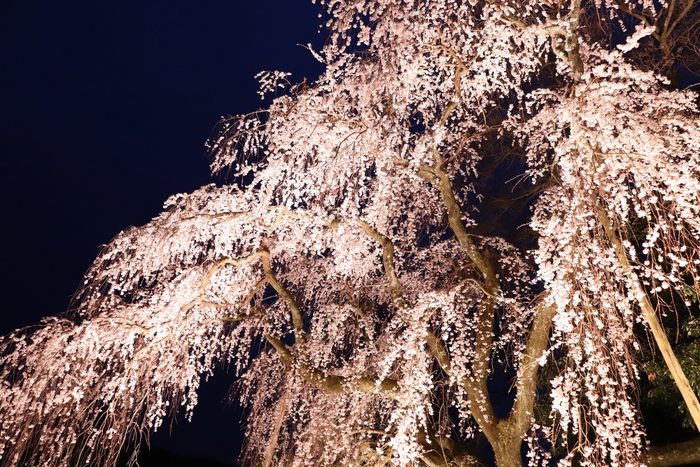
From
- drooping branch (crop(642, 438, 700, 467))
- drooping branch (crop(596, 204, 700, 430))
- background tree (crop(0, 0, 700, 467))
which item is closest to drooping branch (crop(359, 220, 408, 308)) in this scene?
background tree (crop(0, 0, 700, 467))

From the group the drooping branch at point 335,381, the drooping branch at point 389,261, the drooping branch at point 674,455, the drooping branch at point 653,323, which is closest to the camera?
the drooping branch at point 653,323

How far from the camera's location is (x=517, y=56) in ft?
16.8

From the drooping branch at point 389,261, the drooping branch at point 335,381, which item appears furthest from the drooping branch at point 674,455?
the drooping branch at point 389,261

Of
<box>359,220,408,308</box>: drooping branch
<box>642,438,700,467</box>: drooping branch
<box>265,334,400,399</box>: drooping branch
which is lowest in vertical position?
<box>642,438,700,467</box>: drooping branch

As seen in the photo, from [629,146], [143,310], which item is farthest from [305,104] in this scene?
[629,146]

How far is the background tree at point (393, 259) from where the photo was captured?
368 centimetres

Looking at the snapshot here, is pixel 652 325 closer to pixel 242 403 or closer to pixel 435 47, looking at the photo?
A: pixel 435 47

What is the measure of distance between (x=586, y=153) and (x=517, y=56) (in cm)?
195

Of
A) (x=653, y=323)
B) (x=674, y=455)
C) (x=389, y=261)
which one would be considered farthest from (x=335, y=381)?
(x=674, y=455)

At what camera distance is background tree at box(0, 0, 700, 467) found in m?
3.68

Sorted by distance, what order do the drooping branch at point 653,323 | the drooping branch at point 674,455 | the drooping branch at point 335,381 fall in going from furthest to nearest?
the drooping branch at point 335,381, the drooping branch at point 674,455, the drooping branch at point 653,323

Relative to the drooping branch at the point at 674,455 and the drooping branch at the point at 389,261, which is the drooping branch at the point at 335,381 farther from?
the drooping branch at the point at 674,455

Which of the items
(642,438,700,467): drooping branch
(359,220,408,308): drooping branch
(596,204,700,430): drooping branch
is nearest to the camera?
(596,204,700,430): drooping branch

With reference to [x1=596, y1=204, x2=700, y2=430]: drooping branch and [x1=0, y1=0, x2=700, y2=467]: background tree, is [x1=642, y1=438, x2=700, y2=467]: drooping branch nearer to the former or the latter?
[x1=0, y1=0, x2=700, y2=467]: background tree
